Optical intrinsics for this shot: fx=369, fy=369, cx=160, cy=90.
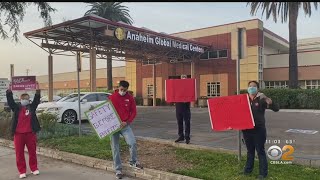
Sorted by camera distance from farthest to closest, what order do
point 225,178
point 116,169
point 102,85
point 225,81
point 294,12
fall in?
point 102,85 < point 225,81 < point 294,12 < point 116,169 < point 225,178

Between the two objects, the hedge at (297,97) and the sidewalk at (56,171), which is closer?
the sidewalk at (56,171)

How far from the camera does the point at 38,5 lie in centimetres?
1391

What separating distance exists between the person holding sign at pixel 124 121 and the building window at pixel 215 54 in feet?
91.4

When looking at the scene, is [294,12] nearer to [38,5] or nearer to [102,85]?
[38,5]

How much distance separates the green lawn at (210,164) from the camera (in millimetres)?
6464

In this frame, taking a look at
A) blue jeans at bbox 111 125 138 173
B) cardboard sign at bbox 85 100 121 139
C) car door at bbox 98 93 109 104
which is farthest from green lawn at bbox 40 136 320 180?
car door at bbox 98 93 109 104

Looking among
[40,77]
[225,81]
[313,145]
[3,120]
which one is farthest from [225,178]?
[40,77]

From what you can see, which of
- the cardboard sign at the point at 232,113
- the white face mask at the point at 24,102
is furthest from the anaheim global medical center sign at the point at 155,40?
the cardboard sign at the point at 232,113

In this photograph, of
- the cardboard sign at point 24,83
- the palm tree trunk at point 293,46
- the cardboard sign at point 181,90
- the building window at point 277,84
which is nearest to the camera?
the cardboard sign at point 181,90

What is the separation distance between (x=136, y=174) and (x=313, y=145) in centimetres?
490

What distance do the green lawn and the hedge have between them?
20.3 m

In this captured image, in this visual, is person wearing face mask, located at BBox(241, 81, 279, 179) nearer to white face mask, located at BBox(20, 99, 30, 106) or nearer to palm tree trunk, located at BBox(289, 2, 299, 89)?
white face mask, located at BBox(20, 99, 30, 106)

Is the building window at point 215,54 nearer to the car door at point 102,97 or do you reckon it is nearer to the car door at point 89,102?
the car door at point 102,97

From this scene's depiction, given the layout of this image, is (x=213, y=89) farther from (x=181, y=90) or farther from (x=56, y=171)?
(x=56, y=171)
